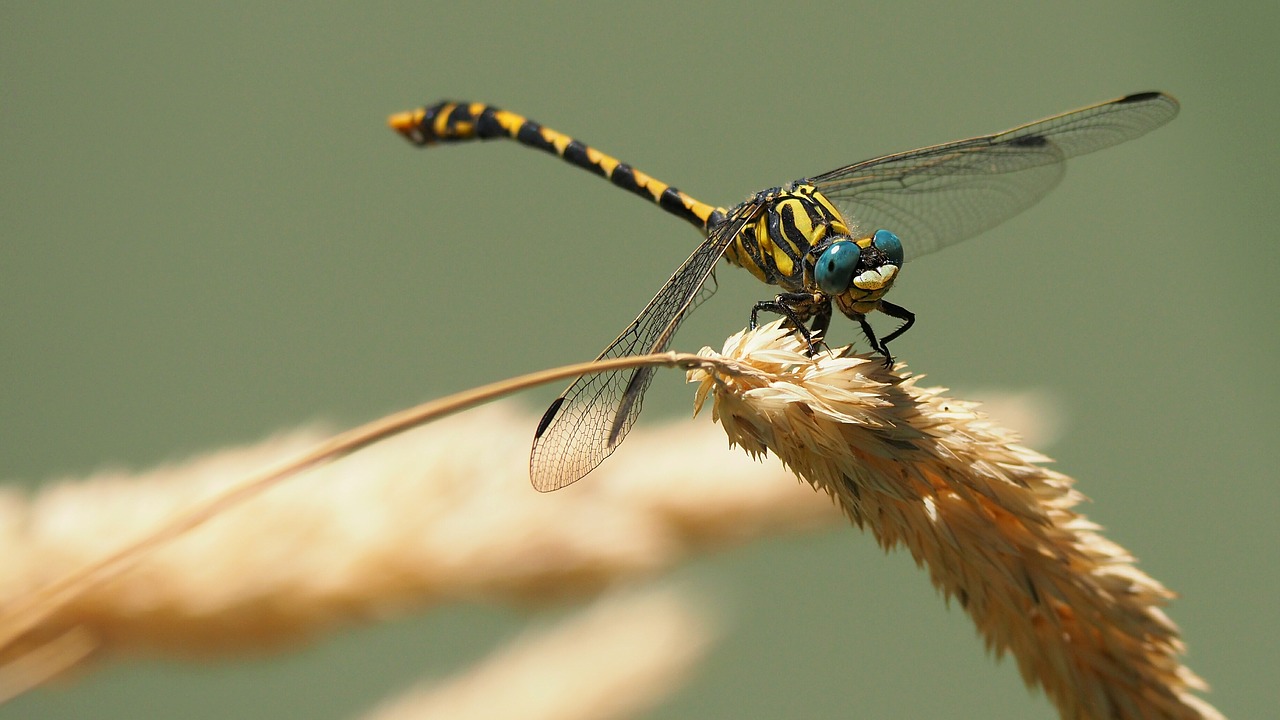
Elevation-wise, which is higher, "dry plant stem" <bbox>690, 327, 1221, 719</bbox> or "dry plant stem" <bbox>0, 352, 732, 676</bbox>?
"dry plant stem" <bbox>0, 352, 732, 676</bbox>

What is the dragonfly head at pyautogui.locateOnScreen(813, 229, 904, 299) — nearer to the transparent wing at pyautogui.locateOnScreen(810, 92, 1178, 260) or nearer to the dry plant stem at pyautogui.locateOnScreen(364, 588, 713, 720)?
the transparent wing at pyautogui.locateOnScreen(810, 92, 1178, 260)

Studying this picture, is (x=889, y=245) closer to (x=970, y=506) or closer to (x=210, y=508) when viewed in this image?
(x=970, y=506)

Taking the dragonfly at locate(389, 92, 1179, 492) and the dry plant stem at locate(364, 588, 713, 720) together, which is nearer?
the dragonfly at locate(389, 92, 1179, 492)

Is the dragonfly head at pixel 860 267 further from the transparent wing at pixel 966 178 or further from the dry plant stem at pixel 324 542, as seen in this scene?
the dry plant stem at pixel 324 542

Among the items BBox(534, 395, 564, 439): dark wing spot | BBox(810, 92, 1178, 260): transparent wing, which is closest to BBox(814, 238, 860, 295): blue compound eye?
BBox(810, 92, 1178, 260): transparent wing

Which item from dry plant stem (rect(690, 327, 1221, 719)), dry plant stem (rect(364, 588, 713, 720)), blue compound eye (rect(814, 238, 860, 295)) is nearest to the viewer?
dry plant stem (rect(690, 327, 1221, 719))

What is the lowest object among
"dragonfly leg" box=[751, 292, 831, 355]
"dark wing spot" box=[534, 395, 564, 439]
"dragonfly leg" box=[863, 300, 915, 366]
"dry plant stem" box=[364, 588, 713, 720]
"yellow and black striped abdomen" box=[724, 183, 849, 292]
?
"dry plant stem" box=[364, 588, 713, 720]

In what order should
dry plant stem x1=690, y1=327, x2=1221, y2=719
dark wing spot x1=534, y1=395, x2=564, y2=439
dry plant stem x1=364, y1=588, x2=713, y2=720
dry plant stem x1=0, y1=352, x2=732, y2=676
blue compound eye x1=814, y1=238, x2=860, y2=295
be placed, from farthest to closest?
dry plant stem x1=364, y1=588, x2=713, y2=720 < blue compound eye x1=814, y1=238, x2=860, y2=295 < dark wing spot x1=534, y1=395, x2=564, y2=439 < dry plant stem x1=690, y1=327, x2=1221, y2=719 < dry plant stem x1=0, y1=352, x2=732, y2=676
